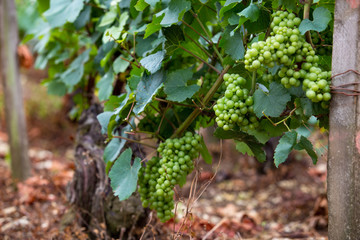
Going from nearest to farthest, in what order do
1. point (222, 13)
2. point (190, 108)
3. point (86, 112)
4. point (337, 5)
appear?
point (337, 5)
point (222, 13)
point (190, 108)
point (86, 112)

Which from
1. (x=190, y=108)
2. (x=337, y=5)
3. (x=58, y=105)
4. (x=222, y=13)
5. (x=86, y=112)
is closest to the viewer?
(x=337, y=5)

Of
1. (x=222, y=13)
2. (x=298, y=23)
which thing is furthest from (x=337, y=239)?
(x=222, y=13)

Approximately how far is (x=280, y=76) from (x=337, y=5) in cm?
25

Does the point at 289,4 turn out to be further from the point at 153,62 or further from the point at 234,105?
the point at 153,62

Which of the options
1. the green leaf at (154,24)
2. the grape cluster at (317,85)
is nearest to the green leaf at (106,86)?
the green leaf at (154,24)

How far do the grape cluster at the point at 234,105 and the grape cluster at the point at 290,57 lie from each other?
107mm

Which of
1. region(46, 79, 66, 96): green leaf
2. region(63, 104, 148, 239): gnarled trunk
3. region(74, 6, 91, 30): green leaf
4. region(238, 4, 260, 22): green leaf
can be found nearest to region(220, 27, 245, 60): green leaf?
region(238, 4, 260, 22): green leaf

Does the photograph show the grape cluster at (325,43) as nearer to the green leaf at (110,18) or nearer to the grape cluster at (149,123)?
the grape cluster at (149,123)

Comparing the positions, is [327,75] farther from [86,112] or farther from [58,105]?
[58,105]

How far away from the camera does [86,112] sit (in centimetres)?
222

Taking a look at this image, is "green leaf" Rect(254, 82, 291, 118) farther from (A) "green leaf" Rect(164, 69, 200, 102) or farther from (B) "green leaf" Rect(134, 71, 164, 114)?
(B) "green leaf" Rect(134, 71, 164, 114)

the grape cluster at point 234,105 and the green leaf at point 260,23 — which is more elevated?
the green leaf at point 260,23

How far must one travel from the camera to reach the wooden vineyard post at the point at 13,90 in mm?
3356

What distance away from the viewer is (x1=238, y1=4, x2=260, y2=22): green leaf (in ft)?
3.39
